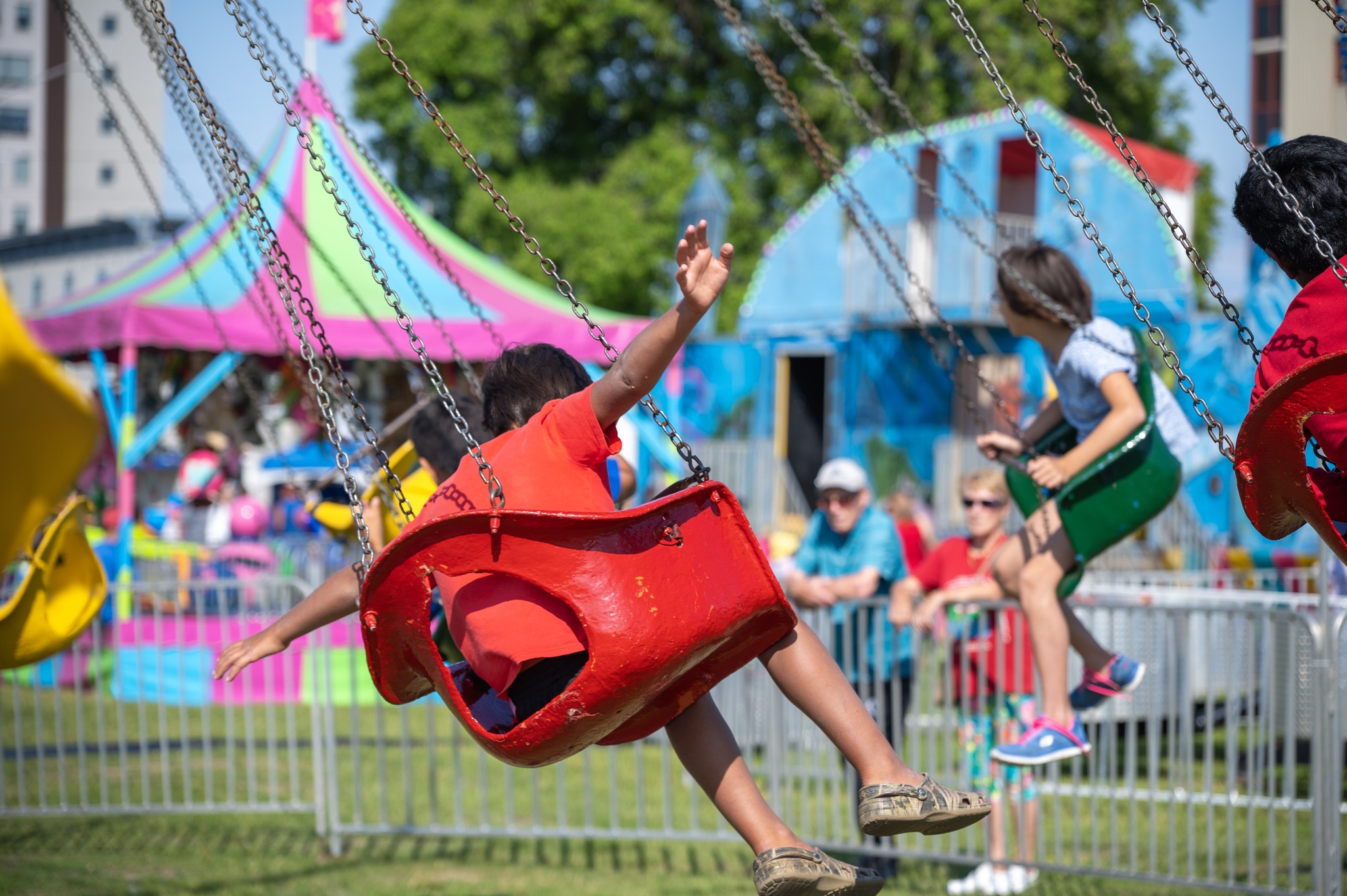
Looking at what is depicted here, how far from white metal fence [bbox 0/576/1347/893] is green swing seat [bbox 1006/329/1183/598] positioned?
1.32m

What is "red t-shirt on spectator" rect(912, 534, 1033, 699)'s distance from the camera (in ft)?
17.4

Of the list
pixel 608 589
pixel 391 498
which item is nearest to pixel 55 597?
pixel 391 498

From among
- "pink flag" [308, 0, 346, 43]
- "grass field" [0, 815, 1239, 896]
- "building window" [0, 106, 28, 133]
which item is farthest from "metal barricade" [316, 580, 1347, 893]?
"building window" [0, 106, 28, 133]

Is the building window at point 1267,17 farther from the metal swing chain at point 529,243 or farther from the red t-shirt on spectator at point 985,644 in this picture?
the metal swing chain at point 529,243

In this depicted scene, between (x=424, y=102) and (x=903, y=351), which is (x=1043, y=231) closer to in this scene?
(x=903, y=351)

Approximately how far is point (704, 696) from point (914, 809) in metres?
0.54

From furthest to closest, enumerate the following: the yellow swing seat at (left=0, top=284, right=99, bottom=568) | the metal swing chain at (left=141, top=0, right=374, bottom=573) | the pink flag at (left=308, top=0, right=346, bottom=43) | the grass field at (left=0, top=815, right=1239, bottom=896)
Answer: the pink flag at (left=308, top=0, right=346, bottom=43), the grass field at (left=0, top=815, right=1239, bottom=896), the metal swing chain at (left=141, top=0, right=374, bottom=573), the yellow swing seat at (left=0, top=284, right=99, bottom=568)

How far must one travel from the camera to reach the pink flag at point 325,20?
15.6 metres

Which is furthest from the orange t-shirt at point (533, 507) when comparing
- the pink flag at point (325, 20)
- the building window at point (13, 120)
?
the building window at point (13, 120)

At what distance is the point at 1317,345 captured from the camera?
247 cm

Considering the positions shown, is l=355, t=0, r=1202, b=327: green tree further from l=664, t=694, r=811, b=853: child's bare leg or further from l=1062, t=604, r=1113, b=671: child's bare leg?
l=664, t=694, r=811, b=853: child's bare leg

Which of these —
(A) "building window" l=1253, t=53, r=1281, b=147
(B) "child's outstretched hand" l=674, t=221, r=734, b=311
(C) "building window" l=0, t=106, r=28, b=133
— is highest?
(C) "building window" l=0, t=106, r=28, b=133

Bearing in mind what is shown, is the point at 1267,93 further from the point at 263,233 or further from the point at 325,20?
the point at 263,233

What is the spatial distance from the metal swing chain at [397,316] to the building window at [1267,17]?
11734 mm
